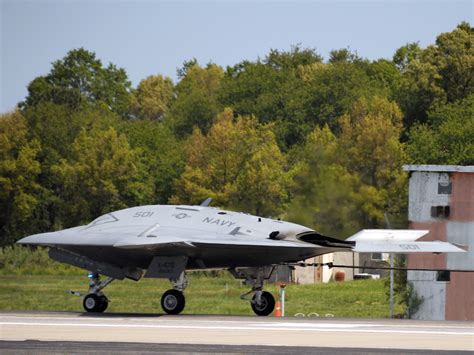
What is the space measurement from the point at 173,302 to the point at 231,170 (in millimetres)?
41319

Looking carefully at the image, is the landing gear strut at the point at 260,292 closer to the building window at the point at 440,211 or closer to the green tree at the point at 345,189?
the building window at the point at 440,211

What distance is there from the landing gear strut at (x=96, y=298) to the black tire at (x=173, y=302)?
4.59ft

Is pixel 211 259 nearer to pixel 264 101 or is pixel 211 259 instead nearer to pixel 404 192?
pixel 404 192

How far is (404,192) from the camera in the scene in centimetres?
3622

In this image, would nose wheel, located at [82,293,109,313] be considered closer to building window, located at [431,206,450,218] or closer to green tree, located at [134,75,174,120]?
building window, located at [431,206,450,218]

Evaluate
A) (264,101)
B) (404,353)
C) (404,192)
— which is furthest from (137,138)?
(404,353)

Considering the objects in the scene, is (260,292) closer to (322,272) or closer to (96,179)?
(322,272)

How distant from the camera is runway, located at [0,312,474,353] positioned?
17.9 meters

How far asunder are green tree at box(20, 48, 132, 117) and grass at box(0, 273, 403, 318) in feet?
207

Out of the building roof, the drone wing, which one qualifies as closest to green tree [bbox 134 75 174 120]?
the building roof

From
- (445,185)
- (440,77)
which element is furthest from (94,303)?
(440,77)

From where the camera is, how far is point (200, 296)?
4659 centimetres

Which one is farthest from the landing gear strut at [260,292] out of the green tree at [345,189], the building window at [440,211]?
the green tree at [345,189]

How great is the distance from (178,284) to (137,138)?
68.7 m
